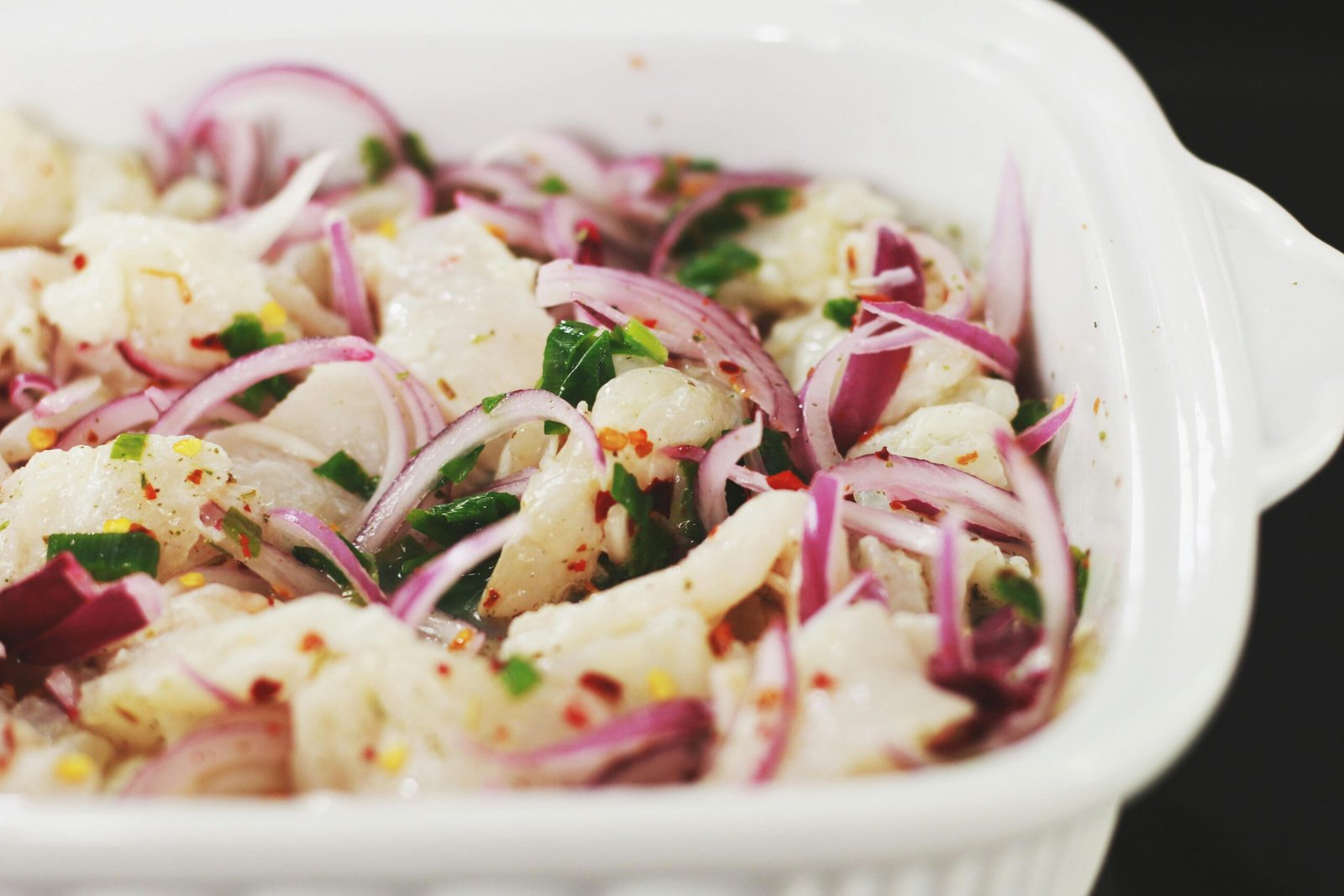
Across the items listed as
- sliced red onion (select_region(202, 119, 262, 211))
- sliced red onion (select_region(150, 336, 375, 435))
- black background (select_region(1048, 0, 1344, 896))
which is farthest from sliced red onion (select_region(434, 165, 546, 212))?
black background (select_region(1048, 0, 1344, 896))

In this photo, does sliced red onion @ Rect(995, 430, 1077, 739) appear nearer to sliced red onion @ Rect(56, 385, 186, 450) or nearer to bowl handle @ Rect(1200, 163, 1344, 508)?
bowl handle @ Rect(1200, 163, 1344, 508)

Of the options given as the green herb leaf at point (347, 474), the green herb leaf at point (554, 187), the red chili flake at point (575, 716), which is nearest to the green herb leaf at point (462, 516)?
the green herb leaf at point (347, 474)

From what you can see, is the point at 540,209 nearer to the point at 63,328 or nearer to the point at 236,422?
the point at 236,422

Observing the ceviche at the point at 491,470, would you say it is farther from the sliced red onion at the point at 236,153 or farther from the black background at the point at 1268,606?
the black background at the point at 1268,606

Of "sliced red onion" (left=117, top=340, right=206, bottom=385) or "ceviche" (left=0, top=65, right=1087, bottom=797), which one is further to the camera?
"sliced red onion" (left=117, top=340, right=206, bottom=385)

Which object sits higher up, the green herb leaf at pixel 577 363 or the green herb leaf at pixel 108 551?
the green herb leaf at pixel 577 363

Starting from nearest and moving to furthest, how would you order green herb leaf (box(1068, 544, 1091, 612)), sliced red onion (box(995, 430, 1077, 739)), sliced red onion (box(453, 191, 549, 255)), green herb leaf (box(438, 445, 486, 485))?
sliced red onion (box(995, 430, 1077, 739)) < green herb leaf (box(1068, 544, 1091, 612)) < green herb leaf (box(438, 445, 486, 485)) < sliced red onion (box(453, 191, 549, 255))
